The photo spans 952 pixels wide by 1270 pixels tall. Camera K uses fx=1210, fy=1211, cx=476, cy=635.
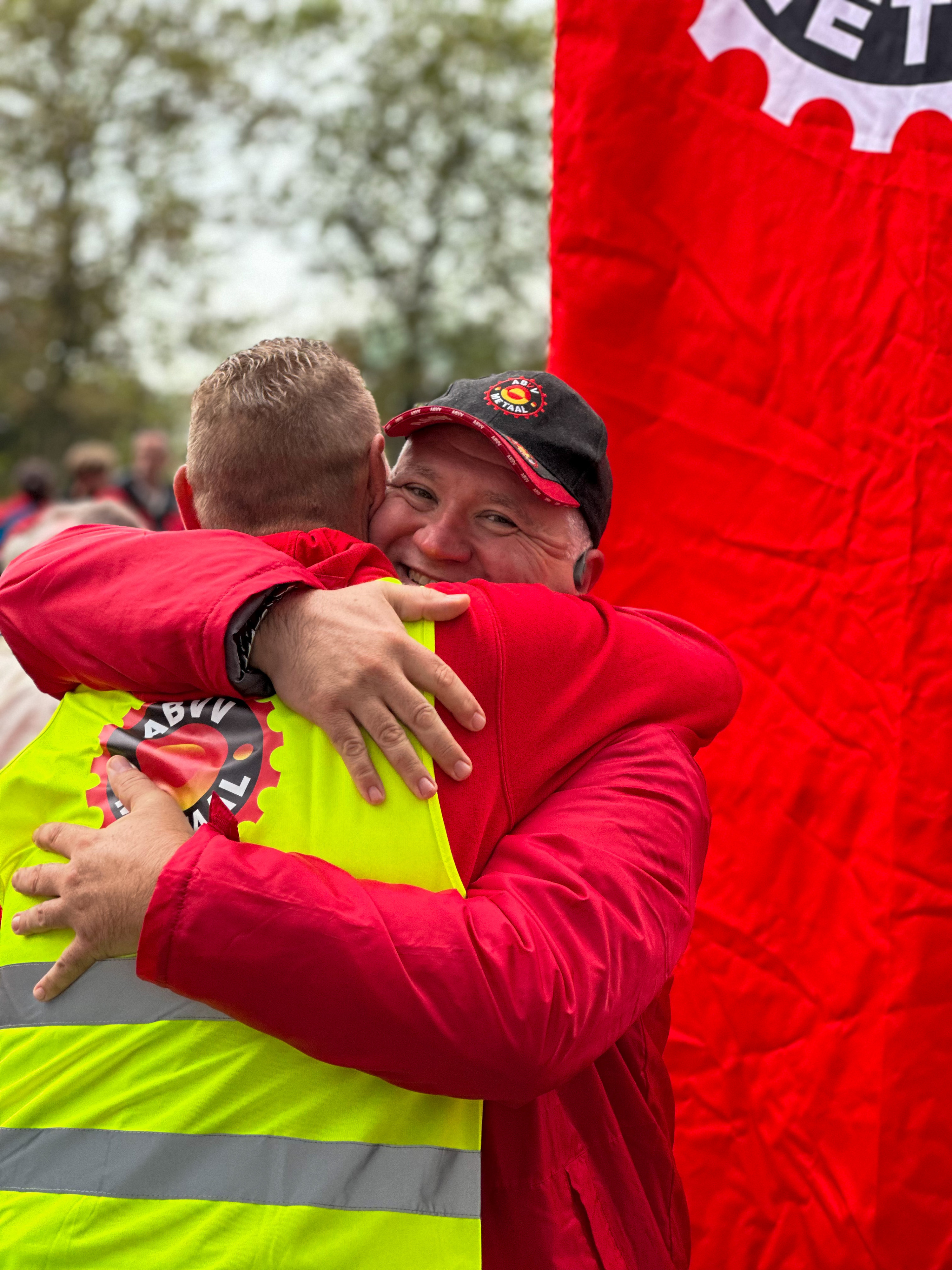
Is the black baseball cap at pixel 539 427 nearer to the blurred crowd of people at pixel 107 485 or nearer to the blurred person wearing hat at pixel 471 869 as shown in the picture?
the blurred person wearing hat at pixel 471 869

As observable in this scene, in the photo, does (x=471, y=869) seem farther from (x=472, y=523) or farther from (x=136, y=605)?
(x=472, y=523)

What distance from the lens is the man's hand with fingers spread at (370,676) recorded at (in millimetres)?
1281

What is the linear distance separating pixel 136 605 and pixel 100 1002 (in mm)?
432

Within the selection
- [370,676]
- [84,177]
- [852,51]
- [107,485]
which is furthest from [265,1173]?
[84,177]

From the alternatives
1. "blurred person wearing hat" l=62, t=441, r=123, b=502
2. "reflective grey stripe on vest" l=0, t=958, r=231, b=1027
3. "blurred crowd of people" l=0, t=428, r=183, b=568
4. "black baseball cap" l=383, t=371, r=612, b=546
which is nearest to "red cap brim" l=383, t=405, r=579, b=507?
"black baseball cap" l=383, t=371, r=612, b=546

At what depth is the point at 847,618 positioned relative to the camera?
2.14m

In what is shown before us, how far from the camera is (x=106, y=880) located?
1.27m

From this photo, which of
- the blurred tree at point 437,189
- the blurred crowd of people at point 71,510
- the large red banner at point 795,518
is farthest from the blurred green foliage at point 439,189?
the large red banner at point 795,518

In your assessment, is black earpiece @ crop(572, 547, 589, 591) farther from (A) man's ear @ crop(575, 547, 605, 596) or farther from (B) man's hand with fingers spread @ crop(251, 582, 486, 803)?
(B) man's hand with fingers spread @ crop(251, 582, 486, 803)

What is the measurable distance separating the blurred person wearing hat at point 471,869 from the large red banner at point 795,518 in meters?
0.52

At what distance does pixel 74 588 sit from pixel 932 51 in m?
1.68

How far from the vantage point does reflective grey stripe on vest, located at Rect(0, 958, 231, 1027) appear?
1.27 metres

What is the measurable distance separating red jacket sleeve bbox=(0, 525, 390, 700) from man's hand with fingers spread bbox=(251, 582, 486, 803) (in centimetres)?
6

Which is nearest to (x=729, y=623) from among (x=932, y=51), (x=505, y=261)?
(x=932, y=51)
